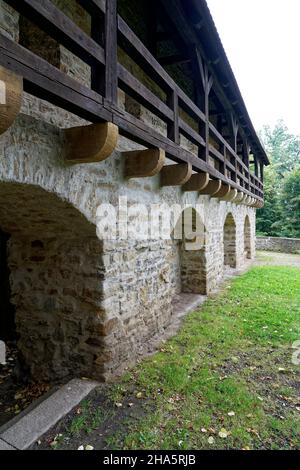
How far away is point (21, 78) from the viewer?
5.19 ft

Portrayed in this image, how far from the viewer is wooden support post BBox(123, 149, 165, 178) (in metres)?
3.10

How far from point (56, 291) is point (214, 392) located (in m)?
2.00

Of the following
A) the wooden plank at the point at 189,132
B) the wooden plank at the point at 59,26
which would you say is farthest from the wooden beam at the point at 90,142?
the wooden plank at the point at 189,132

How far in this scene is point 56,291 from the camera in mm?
3361

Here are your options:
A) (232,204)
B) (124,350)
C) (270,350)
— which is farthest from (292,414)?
(232,204)

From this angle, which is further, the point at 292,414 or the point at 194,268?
the point at 194,268

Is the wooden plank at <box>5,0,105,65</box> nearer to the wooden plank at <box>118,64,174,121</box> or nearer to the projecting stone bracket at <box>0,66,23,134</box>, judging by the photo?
the wooden plank at <box>118,64,174,121</box>

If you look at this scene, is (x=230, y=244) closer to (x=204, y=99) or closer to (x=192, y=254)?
(x=192, y=254)

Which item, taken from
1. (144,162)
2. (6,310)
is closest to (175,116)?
(144,162)

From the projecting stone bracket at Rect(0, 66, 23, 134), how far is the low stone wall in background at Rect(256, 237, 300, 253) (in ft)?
59.7

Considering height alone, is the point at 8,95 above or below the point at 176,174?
below

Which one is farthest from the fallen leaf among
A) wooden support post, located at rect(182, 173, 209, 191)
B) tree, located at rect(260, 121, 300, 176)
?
tree, located at rect(260, 121, 300, 176)
